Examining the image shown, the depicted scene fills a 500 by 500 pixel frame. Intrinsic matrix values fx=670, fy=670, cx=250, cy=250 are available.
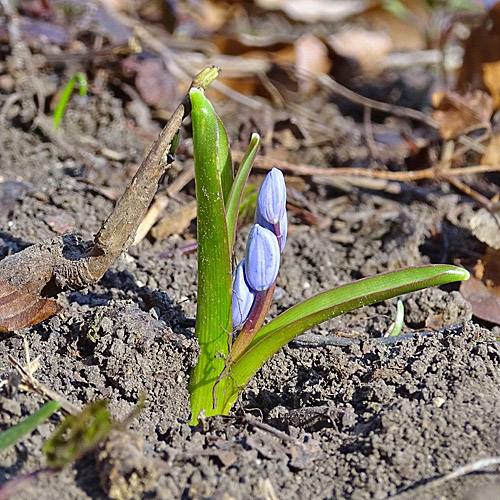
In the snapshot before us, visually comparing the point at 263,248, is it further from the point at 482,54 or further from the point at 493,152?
the point at 482,54

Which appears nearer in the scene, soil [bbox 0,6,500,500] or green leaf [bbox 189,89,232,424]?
soil [bbox 0,6,500,500]

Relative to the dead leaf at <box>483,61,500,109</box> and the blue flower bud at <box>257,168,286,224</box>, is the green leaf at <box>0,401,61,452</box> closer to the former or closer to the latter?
the blue flower bud at <box>257,168,286,224</box>

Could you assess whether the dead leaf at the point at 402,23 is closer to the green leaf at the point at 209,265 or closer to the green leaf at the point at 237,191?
the green leaf at the point at 237,191

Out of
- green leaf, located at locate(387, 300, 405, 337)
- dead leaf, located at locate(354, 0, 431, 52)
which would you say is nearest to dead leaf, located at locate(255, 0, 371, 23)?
dead leaf, located at locate(354, 0, 431, 52)

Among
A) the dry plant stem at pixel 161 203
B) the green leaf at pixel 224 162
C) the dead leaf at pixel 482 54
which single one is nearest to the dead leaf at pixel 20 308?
the green leaf at pixel 224 162

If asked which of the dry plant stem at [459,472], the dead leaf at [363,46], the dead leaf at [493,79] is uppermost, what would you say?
the dead leaf at [363,46]

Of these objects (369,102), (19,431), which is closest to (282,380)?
(19,431)
